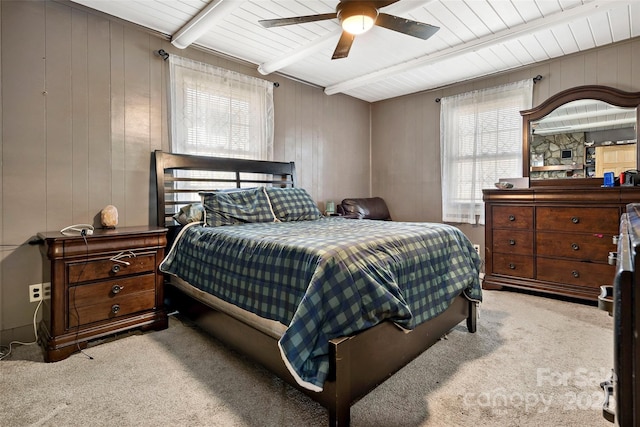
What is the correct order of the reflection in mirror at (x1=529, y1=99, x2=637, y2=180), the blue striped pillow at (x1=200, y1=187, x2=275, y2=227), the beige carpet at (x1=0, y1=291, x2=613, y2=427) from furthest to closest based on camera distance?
the reflection in mirror at (x1=529, y1=99, x2=637, y2=180)
the blue striped pillow at (x1=200, y1=187, x2=275, y2=227)
the beige carpet at (x1=0, y1=291, x2=613, y2=427)

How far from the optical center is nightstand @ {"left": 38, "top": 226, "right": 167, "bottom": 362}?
80.7 inches

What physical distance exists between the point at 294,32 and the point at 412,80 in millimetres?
1901

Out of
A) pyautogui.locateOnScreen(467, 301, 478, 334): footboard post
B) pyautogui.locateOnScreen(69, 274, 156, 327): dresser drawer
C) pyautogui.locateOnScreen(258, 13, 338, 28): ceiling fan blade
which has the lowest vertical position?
pyautogui.locateOnScreen(467, 301, 478, 334): footboard post

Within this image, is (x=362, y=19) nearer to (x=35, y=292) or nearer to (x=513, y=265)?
(x=513, y=265)

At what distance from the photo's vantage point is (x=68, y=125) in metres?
2.50

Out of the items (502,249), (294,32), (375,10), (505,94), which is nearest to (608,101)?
(505,94)

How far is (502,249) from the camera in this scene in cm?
344

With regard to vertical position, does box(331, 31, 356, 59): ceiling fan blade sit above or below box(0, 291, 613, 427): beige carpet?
above

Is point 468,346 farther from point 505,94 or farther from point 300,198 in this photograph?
point 505,94

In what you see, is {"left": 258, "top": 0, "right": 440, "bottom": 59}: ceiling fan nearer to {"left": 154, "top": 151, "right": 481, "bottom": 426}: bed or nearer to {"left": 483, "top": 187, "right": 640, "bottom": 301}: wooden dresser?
{"left": 154, "top": 151, "right": 481, "bottom": 426}: bed

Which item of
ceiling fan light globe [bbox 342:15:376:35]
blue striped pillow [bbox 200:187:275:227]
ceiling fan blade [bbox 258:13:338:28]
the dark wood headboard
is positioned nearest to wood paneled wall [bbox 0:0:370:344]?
the dark wood headboard

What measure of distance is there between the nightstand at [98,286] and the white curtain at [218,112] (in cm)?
112

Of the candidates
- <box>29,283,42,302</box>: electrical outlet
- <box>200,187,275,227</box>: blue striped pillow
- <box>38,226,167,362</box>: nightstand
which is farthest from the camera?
<box>200,187,275,227</box>: blue striped pillow

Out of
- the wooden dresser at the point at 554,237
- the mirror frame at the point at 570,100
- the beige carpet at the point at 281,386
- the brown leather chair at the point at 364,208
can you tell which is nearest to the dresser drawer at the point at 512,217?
the wooden dresser at the point at 554,237
